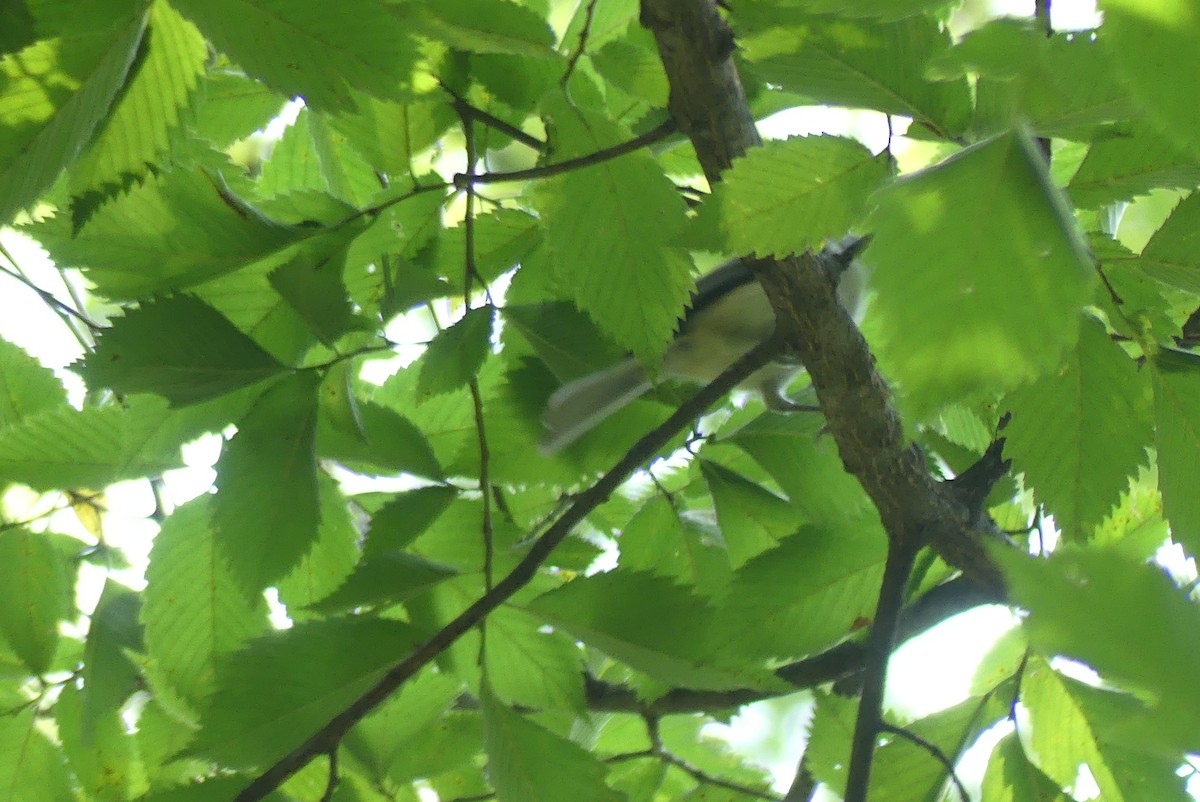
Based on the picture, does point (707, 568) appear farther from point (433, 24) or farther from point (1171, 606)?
point (1171, 606)

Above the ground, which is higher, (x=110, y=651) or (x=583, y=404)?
(x=583, y=404)

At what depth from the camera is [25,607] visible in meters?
1.09

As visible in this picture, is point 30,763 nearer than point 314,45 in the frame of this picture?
No

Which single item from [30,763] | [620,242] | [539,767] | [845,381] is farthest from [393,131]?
[30,763]

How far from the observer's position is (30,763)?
116cm

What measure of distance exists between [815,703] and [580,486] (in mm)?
304

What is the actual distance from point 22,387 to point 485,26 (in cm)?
82

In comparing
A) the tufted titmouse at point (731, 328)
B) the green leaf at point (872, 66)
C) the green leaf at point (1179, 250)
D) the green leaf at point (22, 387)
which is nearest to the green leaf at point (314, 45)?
the green leaf at point (872, 66)

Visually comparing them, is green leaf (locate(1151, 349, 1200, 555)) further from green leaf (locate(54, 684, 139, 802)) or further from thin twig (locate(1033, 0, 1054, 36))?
green leaf (locate(54, 684, 139, 802))

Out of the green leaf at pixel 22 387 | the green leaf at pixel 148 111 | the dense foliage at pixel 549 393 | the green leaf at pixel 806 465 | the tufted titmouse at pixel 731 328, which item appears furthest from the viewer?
the tufted titmouse at pixel 731 328

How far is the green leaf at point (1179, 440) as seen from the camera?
53cm

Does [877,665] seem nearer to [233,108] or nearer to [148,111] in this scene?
[148,111]

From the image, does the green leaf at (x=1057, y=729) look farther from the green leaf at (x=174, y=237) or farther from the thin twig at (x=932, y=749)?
the green leaf at (x=174, y=237)

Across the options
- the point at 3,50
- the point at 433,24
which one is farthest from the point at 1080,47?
the point at 3,50
